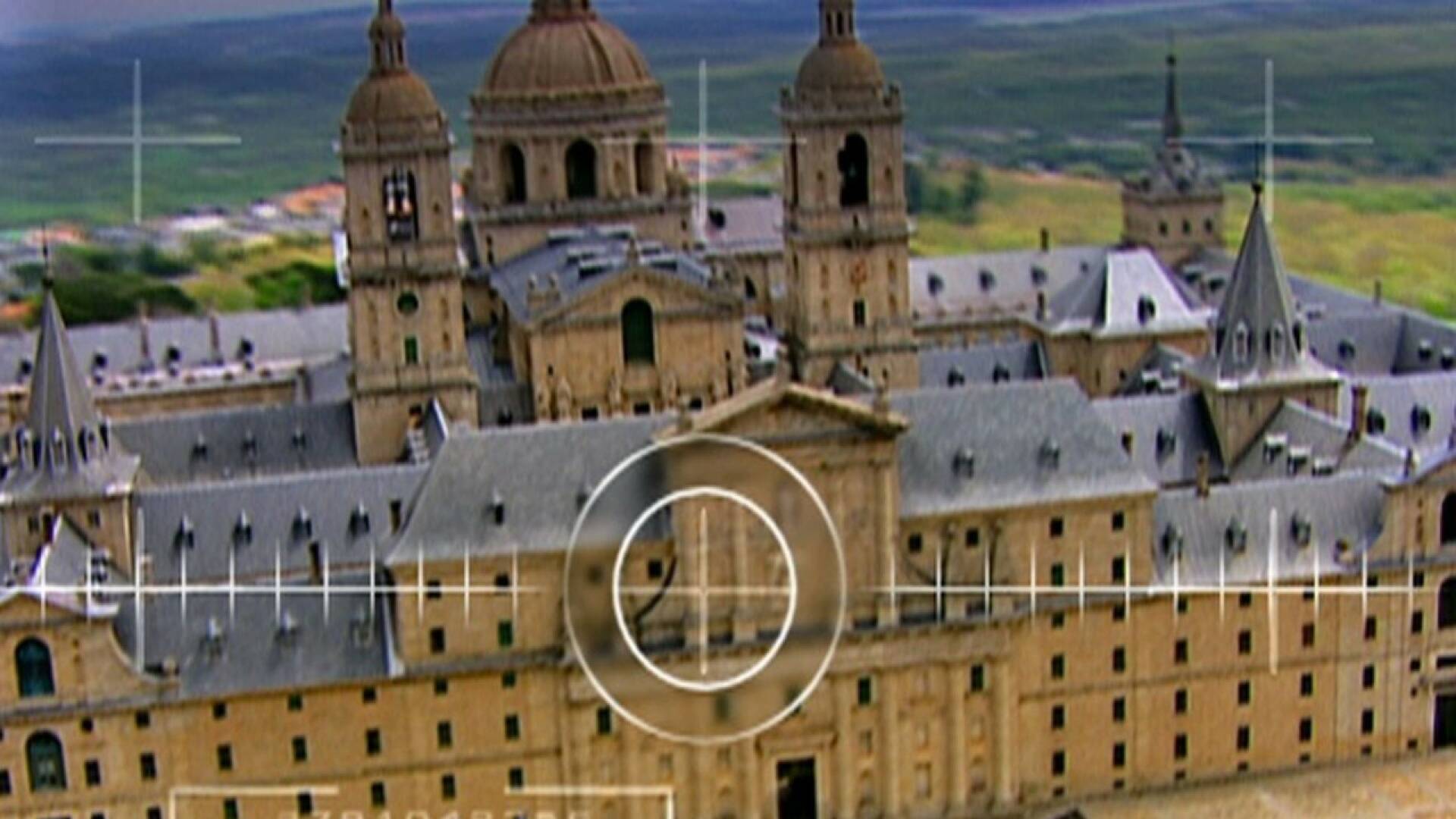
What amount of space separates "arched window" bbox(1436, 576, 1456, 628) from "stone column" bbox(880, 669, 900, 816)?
13674mm

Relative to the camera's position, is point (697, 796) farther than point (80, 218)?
No

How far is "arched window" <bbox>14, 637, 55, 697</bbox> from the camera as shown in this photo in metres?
46.2

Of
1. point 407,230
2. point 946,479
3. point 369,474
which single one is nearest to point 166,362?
point 407,230

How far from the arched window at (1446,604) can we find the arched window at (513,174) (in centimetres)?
3163

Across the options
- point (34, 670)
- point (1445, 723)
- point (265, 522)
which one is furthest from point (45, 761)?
point (1445, 723)

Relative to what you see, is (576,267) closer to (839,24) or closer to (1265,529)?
(839,24)

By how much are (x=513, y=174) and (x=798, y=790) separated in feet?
88.6

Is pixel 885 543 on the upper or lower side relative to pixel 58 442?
lower

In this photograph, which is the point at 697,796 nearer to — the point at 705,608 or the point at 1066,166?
the point at 705,608

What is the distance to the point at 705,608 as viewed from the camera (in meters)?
48.5

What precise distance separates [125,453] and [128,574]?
5.24 m

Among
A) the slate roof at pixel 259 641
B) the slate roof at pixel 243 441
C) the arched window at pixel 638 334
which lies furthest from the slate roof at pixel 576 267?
the slate roof at pixel 259 641

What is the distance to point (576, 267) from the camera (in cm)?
6200

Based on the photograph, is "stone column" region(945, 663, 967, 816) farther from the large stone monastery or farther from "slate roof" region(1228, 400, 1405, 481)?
"slate roof" region(1228, 400, 1405, 481)
